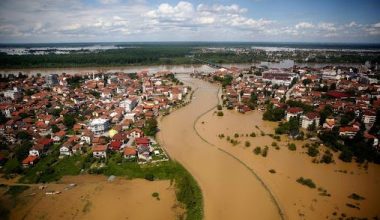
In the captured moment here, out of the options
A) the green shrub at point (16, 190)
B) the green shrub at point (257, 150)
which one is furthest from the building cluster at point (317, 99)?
the green shrub at point (16, 190)

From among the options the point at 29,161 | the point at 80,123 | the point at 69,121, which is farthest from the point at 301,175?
the point at 69,121

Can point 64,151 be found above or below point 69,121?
below

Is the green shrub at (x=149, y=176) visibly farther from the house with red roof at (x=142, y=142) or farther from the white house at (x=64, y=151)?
the white house at (x=64, y=151)

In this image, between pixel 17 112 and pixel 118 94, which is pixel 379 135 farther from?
pixel 17 112

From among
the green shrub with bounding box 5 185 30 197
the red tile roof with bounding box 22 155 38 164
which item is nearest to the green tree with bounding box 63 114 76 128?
the red tile roof with bounding box 22 155 38 164

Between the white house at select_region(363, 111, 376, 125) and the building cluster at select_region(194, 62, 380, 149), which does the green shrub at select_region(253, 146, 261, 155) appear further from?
the white house at select_region(363, 111, 376, 125)

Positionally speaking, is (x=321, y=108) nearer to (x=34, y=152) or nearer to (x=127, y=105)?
(x=127, y=105)
